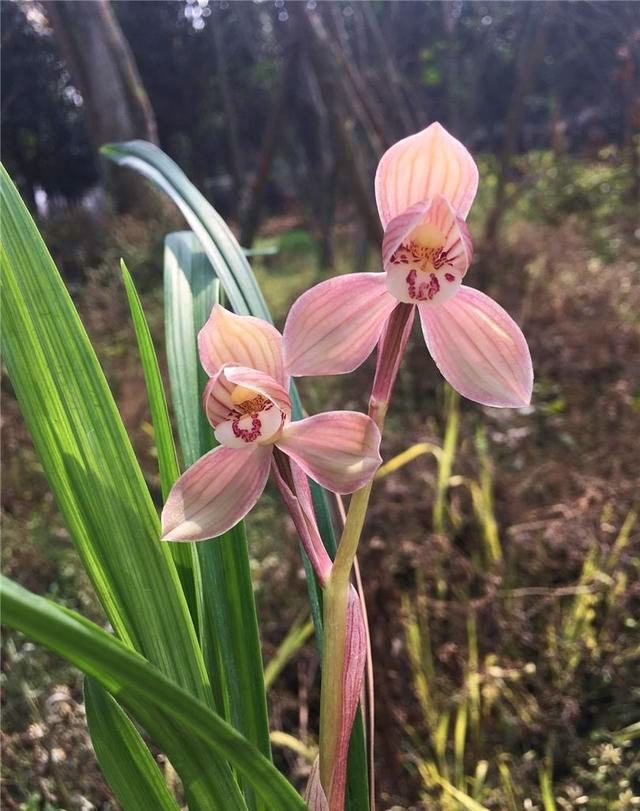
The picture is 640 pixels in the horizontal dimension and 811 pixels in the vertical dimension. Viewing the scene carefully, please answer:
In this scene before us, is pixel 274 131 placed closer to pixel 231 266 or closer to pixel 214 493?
pixel 231 266

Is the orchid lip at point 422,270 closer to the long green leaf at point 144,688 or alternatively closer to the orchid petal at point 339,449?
the orchid petal at point 339,449

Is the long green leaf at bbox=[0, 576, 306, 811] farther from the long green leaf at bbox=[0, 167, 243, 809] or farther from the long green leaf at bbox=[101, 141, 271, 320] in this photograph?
the long green leaf at bbox=[101, 141, 271, 320]

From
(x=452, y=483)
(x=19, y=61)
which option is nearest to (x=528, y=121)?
(x=19, y=61)

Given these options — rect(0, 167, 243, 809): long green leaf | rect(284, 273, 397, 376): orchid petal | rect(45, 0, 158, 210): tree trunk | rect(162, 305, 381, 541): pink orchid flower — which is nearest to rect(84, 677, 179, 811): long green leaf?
rect(0, 167, 243, 809): long green leaf

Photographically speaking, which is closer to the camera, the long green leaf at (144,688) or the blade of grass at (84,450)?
the long green leaf at (144,688)

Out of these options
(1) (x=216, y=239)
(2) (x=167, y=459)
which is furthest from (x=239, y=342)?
(1) (x=216, y=239)

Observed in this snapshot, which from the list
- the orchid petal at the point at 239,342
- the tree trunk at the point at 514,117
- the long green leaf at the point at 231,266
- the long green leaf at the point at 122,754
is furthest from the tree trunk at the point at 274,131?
the long green leaf at the point at 122,754
